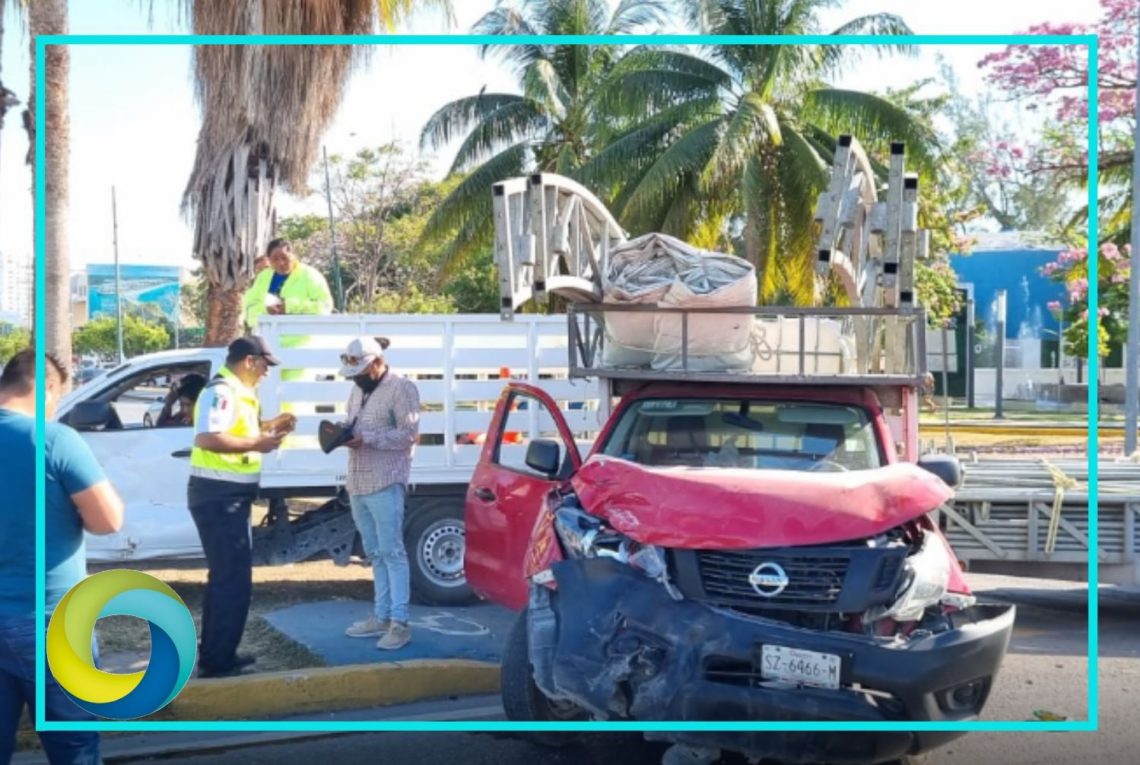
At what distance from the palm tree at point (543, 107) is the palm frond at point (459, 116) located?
16mm

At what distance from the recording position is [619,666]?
4738 millimetres

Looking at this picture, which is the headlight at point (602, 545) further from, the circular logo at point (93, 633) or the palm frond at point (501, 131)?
the palm frond at point (501, 131)

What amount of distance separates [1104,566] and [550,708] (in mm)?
4463

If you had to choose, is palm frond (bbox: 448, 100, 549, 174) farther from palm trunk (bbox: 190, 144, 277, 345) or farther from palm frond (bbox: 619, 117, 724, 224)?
palm trunk (bbox: 190, 144, 277, 345)

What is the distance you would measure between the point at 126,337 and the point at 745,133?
9608 mm

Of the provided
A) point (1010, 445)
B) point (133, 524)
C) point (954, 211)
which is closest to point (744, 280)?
point (133, 524)

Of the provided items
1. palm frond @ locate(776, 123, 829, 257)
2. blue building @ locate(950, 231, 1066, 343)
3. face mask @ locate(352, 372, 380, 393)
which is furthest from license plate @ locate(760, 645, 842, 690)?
→ palm frond @ locate(776, 123, 829, 257)

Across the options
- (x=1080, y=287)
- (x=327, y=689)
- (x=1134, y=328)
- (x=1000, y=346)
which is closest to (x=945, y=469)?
(x=1000, y=346)

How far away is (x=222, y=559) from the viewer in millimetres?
7000

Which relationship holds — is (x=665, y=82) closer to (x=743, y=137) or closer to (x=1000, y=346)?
(x=743, y=137)

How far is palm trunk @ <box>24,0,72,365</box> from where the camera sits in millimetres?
8844

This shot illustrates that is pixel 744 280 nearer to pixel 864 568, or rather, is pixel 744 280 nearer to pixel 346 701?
pixel 864 568

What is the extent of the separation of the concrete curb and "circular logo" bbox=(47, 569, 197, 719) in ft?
0.67

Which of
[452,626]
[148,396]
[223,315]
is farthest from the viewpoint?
[223,315]
